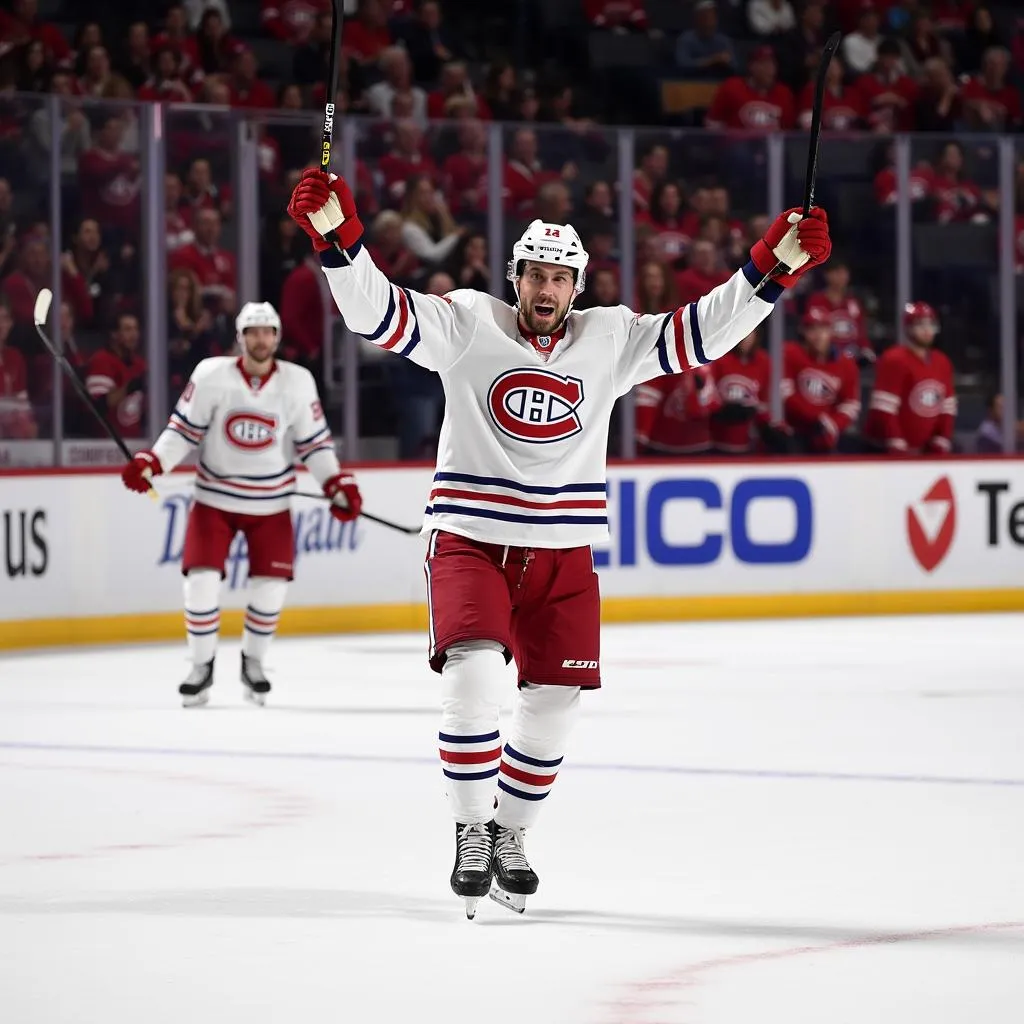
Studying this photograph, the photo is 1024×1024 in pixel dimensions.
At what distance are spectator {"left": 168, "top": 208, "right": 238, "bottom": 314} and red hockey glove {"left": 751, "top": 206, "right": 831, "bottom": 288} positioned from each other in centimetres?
610

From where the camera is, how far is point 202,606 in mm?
7977

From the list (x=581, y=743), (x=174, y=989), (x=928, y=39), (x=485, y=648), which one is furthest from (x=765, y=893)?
(x=928, y=39)

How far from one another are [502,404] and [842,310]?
762 centimetres

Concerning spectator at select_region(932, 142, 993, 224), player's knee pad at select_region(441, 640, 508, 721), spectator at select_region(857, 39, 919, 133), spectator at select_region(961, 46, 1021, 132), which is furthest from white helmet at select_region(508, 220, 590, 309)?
spectator at select_region(961, 46, 1021, 132)

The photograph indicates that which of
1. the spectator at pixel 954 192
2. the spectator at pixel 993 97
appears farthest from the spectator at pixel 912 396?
the spectator at pixel 993 97

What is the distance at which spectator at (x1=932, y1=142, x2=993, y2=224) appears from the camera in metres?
11.5

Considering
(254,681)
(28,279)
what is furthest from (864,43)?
(254,681)

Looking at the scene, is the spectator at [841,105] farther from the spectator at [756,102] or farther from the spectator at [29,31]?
the spectator at [29,31]

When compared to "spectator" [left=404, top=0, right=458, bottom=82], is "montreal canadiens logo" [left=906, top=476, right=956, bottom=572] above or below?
below

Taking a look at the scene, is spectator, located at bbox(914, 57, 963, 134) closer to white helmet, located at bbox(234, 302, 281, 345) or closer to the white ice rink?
the white ice rink

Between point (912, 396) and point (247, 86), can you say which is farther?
point (247, 86)

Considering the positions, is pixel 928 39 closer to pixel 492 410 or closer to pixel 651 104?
pixel 651 104

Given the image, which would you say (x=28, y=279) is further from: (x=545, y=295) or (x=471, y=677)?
(x=471, y=677)

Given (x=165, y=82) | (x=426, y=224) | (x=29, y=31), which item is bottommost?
(x=426, y=224)
